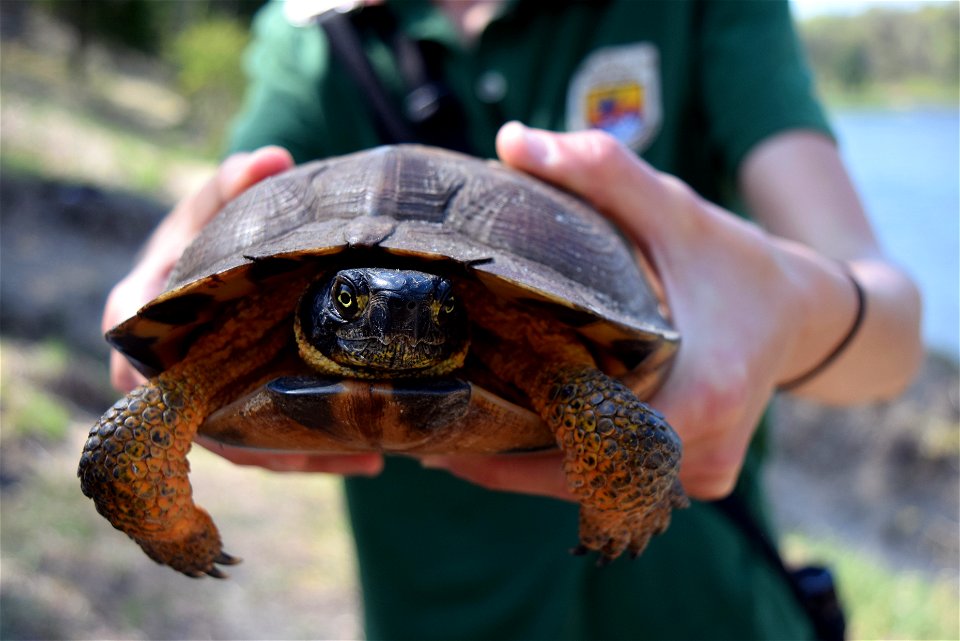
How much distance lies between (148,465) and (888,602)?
12.7 ft

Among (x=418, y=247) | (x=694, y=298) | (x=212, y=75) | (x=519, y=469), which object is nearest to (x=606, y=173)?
(x=694, y=298)

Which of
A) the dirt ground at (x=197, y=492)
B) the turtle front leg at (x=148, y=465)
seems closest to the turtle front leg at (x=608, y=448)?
the turtle front leg at (x=148, y=465)

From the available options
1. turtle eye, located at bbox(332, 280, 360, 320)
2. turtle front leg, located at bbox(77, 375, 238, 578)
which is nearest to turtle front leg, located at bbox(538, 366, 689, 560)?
turtle eye, located at bbox(332, 280, 360, 320)

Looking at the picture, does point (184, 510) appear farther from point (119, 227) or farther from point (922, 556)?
point (119, 227)

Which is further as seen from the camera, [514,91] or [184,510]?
[514,91]

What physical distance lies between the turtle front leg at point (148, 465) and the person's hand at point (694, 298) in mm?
497

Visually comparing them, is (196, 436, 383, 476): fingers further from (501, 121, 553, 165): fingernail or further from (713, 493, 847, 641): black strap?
(713, 493, 847, 641): black strap

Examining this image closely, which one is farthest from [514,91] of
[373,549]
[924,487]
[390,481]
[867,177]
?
[867,177]

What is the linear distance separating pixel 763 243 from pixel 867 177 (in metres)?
14.3

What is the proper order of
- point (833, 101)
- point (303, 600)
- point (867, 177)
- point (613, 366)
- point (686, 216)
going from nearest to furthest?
1. point (613, 366)
2. point (686, 216)
3. point (303, 600)
4. point (867, 177)
5. point (833, 101)

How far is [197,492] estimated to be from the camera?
4293mm

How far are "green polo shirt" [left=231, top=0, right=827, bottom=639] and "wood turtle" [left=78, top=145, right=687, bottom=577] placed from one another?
783mm

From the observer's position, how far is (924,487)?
6.18 m

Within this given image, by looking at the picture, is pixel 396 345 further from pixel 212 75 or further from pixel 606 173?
pixel 212 75
